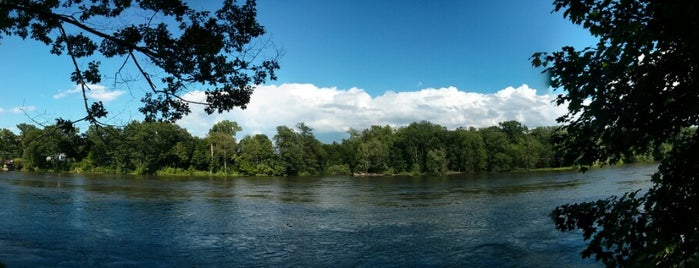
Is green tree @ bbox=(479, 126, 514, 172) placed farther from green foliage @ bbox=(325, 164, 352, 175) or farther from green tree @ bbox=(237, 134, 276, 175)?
green tree @ bbox=(237, 134, 276, 175)

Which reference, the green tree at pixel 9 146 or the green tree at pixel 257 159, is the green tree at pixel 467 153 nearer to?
the green tree at pixel 257 159

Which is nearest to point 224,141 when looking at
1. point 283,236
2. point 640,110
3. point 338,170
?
point 338,170

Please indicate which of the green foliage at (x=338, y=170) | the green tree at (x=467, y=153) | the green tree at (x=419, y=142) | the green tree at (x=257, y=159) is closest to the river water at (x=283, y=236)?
the green tree at (x=257, y=159)

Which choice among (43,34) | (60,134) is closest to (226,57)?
(60,134)

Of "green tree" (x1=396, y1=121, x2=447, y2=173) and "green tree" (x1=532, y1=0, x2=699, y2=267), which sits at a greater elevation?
"green tree" (x1=396, y1=121, x2=447, y2=173)

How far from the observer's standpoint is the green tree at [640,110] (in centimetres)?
384

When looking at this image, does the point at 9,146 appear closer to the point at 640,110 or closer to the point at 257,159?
the point at 257,159

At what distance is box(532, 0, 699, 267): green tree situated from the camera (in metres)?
3.84

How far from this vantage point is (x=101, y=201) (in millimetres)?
32156

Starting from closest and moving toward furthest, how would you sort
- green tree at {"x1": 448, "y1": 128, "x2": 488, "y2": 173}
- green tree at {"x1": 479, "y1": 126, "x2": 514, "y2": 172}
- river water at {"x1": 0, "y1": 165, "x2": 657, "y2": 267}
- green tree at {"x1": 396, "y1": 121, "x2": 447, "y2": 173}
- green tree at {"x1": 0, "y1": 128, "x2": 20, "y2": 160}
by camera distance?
1. river water at {"x1": 0, "y1": 165, "x2": 657, "y2": 267}
2. green tree at {"x1": 479, "y1": 126, "x2": 514, "y2": 172}
3. green tree at {"x1": 448, "y1": 128, "x2": 488, "y2": 173}
4. green tree at {"x1": 396, "y1": 121, "x2": 447, "y2": 173}
5. green tree at {"x1": 0, "y1": 128, "x2": 20, "y2": 160}

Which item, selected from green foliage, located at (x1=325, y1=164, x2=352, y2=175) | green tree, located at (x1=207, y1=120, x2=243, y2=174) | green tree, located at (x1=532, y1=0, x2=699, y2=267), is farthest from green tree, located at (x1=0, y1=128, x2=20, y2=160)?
green tree, located at (x1=532, y1=0, x2=699, y2=267)

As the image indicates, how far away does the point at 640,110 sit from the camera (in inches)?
159

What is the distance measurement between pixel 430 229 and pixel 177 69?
15104 millimetres

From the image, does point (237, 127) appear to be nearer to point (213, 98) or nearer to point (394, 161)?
point (394, 161)
